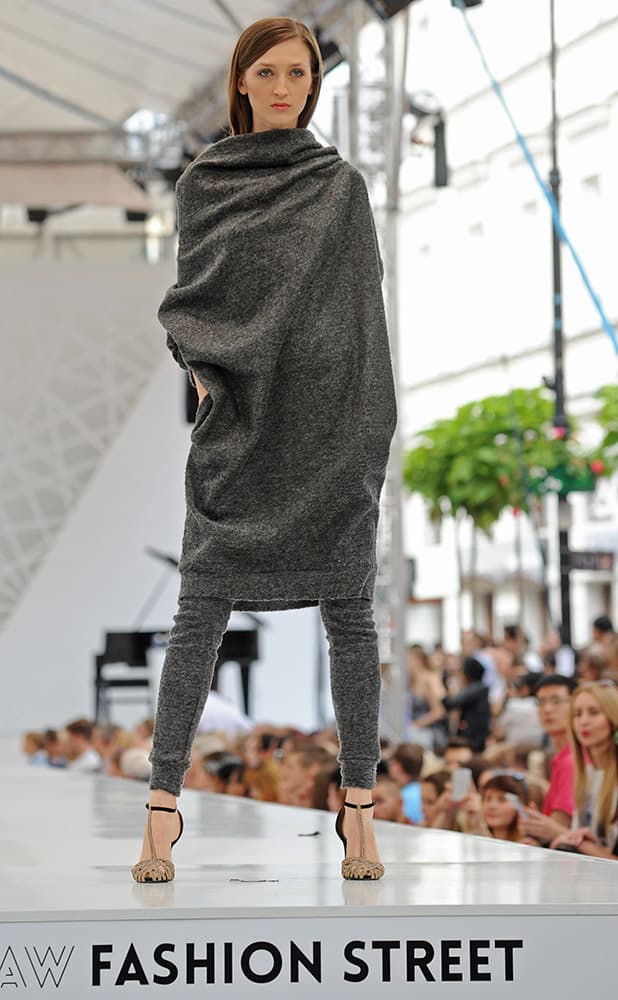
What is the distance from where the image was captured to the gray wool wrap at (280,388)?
2.30 m

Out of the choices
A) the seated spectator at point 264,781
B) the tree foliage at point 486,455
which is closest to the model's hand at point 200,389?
the seated spectator at point 264,781

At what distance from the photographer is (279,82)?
2416 millimetres

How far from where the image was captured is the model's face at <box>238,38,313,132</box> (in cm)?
241

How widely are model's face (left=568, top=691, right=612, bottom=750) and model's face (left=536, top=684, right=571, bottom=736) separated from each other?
911 mm

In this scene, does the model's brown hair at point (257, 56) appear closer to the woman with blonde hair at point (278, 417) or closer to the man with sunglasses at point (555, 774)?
the woman with blonde hair at point (278, 417)

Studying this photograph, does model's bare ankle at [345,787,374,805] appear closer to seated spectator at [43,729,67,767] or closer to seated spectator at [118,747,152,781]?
seated spectator at [118,747,152,781]

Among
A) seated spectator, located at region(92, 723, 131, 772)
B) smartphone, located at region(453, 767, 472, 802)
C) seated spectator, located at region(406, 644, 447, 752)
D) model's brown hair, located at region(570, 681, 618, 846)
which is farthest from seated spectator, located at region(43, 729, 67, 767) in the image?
model's brown hair, located at region(570, 681, 618, 846)

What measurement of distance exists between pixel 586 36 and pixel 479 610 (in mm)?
10484

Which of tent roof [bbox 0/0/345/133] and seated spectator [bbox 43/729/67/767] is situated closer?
seated spectator [bbox 43/729/67/767]

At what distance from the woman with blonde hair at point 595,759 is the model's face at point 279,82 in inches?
83.6

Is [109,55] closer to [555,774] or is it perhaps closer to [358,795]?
[555,774]

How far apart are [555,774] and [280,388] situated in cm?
257

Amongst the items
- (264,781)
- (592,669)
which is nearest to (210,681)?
(264,781)

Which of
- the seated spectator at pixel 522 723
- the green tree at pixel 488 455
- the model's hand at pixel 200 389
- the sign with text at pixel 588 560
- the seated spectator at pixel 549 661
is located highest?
the green tree at pixel 488 455
